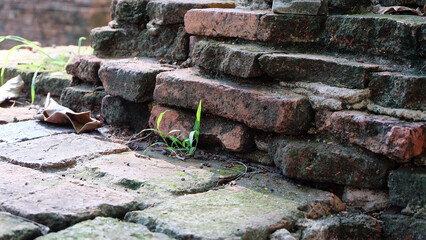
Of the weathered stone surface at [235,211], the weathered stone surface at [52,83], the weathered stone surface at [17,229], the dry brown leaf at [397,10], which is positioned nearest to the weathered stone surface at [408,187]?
the weathered stone surface at [235,211]

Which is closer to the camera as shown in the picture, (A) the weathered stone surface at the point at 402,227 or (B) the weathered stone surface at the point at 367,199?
(A) the weathered stone surface at the point at 402,227

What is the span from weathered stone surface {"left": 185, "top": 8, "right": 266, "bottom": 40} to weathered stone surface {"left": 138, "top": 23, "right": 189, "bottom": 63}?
0.63ft

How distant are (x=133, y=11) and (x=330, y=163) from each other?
1.68 m

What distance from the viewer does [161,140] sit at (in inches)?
103

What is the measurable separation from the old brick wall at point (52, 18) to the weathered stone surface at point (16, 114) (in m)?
2.73

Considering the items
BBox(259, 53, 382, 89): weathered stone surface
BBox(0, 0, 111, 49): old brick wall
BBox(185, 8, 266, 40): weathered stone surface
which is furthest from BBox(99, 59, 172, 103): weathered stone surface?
BBox(0, 0, 111, 49): old brick wall

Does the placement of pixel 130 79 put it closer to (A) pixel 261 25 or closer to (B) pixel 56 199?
(A) pixel 261 25

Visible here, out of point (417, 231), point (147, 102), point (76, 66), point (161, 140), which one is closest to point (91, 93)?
point (76, 66)

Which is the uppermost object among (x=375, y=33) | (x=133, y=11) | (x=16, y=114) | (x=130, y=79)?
(x=375, y=33)

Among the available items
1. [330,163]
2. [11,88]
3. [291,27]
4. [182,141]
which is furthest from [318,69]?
[11,88]

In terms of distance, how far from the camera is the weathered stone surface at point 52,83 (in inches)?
132

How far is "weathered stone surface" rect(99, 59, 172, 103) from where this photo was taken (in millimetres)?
2621

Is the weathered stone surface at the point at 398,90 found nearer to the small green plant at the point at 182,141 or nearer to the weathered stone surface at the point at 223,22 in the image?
the weathered stone surface at the point at 223,22

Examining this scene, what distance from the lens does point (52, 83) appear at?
338cm
